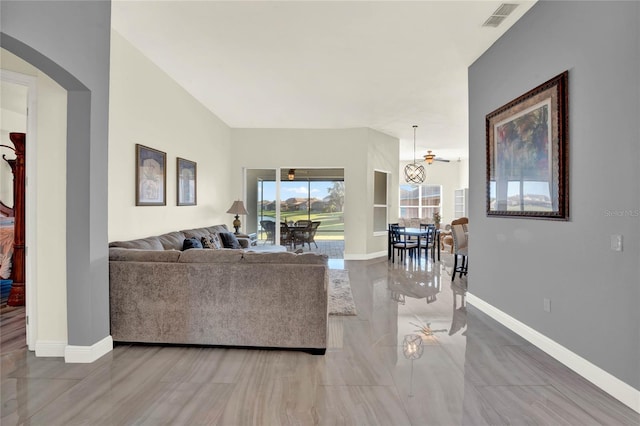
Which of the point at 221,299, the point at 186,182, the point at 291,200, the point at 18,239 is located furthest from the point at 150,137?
the point at 291,200

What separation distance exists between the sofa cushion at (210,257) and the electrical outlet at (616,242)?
2779mm

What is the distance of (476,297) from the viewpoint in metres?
4.00

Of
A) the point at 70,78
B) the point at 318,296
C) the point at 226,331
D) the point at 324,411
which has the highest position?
the point at 70,78

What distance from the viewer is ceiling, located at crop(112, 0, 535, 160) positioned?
3000 mm

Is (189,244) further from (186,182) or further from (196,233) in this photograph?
(186,182)

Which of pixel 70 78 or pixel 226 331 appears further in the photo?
pixel 226 331

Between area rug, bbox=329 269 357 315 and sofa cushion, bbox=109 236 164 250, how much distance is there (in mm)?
2174

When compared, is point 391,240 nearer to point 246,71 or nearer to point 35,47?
point 246,71

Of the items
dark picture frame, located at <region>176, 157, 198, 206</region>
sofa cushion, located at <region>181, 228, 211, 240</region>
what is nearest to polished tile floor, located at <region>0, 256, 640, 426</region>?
sofa cushion, located at <region>181, 228, 211, 240</region>

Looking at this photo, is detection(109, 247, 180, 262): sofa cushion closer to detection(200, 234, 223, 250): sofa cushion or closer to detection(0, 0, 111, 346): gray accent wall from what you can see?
detection(0, 0, 111, 346): gray accent wall

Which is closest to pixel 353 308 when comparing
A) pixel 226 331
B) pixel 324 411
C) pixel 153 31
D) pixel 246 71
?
pixel 226 331

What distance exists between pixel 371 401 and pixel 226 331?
4.51 ft

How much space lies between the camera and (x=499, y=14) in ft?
10.1

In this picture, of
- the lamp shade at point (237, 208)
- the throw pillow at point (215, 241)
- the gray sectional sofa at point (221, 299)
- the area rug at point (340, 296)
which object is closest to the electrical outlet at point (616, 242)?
the gray sectional sofa at point (221, 299)
